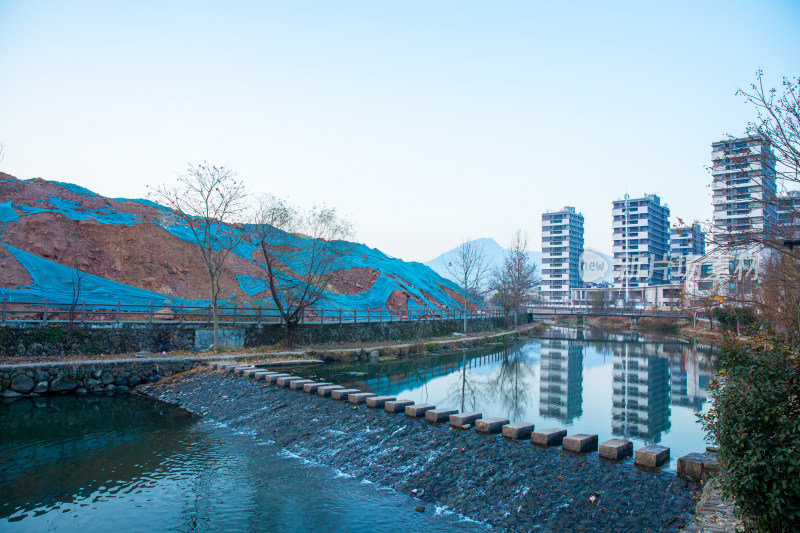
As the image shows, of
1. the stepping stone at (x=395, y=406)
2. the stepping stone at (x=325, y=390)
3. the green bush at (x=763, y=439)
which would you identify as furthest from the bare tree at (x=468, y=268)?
the green bush at (x=763, y=439)

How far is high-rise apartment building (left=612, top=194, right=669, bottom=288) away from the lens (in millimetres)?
99188

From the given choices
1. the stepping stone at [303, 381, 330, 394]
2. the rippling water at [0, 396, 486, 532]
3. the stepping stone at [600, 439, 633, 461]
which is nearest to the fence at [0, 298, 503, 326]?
the rippling water at [0, 396, 486, 532]

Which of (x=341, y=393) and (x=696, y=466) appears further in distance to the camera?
(x=341, y=393)

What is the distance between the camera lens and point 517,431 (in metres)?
9.73

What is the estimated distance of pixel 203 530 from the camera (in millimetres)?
7297

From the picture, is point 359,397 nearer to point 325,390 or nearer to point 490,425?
point 325,390

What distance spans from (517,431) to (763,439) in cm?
533

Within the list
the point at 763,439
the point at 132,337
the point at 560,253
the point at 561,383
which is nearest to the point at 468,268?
the point at 561,383

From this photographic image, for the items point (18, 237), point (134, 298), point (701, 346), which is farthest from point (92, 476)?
point (701, 346)

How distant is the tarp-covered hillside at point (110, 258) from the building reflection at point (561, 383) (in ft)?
40.8

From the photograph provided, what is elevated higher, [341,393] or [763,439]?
[763,439]

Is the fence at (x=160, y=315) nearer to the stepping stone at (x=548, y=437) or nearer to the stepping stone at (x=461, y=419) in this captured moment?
the stepping stone at (x=461, y=419)

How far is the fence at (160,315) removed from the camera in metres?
19.9

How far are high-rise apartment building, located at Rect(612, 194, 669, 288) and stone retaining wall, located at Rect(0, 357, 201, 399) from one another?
94910mm
